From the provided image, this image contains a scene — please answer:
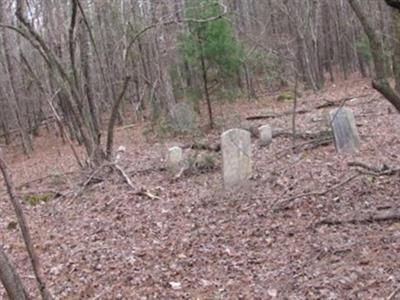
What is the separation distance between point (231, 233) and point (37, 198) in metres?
5.04

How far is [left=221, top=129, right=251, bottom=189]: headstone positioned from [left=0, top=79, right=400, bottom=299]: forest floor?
10.0 inches

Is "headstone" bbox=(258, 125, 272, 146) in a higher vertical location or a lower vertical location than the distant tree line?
lower

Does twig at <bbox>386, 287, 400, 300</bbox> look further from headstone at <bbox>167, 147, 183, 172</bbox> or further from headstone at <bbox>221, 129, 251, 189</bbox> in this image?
headstone at <bbox>167, 147, 183, 172</bbox>

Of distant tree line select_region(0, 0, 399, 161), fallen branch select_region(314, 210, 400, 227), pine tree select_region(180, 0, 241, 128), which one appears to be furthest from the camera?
pine tree select_region(180, 0, 241, 128)

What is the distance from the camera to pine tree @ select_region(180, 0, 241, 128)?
51.8ft

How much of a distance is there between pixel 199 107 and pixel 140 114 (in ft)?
32.6

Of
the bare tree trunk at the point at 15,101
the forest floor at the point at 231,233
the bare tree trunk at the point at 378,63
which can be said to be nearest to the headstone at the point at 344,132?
the forest floor at the point at 231,233

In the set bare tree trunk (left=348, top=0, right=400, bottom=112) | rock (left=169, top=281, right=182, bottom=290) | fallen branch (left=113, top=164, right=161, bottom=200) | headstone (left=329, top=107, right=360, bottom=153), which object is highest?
bare tree trunk (left=348, top=0, right=400, bottom=112)

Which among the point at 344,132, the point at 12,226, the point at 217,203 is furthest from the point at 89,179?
the point at 344,132

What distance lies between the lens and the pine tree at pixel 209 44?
51.8 feet

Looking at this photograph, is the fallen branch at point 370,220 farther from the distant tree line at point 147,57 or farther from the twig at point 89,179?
the distant tree line at point 147,57

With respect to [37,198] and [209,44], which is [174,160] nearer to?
[37,198]

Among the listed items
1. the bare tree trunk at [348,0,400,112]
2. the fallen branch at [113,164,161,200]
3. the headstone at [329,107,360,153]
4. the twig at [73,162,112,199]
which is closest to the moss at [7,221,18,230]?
the twig at [73,162,112,199]

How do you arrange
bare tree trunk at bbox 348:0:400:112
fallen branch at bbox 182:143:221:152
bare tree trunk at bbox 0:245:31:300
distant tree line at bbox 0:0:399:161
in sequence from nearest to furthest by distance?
bare tree trunk at bbox 0:245:31:300 → bare tree trunk at bbox 348:0:400:112 → fallen branch at bbox 182:143:221:152 → distant tree line at bbox 0:0:399:161
